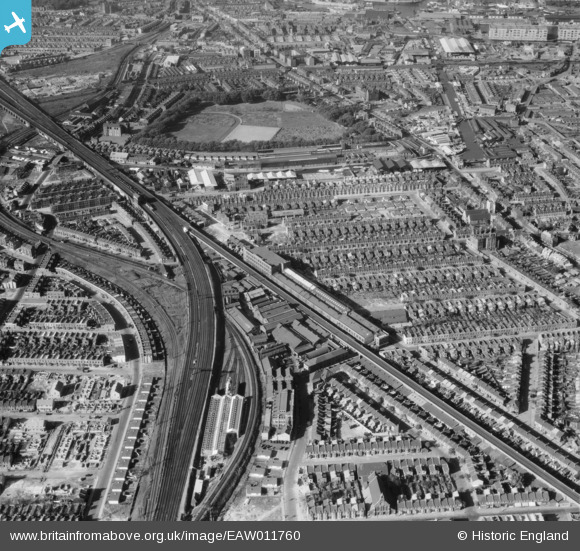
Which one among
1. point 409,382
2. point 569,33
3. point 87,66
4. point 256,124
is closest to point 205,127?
point 256,124

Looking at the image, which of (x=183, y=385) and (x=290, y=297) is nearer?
(x=183, y=385)

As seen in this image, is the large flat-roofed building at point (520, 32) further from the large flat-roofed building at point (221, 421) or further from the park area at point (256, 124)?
the large flat-roofed building at point (221, 421)

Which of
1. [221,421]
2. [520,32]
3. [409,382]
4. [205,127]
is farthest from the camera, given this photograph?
[520,32]

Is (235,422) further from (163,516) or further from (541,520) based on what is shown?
(541,520)

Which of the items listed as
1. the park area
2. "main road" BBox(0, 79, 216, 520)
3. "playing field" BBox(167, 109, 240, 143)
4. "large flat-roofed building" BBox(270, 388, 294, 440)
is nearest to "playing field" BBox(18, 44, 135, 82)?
"playing field" BBox(167, 109, 240, 143)

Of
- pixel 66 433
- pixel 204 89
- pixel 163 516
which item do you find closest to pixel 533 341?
pixel 163 516

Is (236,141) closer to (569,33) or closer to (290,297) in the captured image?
(290,297)
